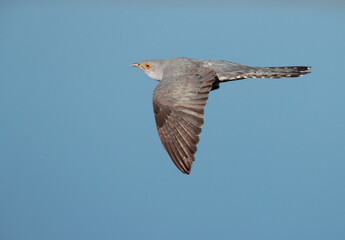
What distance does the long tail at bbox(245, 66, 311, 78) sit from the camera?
5.74 meters

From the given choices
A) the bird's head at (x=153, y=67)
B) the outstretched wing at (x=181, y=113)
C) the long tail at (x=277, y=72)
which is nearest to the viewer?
the outstretched wing at (x=181, y=113)

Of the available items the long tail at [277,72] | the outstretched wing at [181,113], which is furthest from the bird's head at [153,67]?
the long tail at [277,72]

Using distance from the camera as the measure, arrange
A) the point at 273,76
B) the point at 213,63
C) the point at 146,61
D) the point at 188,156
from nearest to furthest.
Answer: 1. the point at 188,156
2. the point at 273,76
3. the point at 213,63
4. the point at 146,61

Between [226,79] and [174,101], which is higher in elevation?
[226,79]

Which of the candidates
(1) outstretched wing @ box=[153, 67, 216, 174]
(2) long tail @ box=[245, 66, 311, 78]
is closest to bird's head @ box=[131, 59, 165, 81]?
(1) outstretched wing @ box=[153, 67, 216, 174]

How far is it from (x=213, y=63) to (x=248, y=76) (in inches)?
22.0

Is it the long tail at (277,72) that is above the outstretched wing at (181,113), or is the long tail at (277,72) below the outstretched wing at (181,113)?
above

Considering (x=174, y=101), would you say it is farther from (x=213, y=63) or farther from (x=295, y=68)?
(x=295, y=68)

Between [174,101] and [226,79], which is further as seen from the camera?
[226,79]

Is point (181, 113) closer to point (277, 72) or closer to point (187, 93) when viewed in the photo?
point (187, 93)

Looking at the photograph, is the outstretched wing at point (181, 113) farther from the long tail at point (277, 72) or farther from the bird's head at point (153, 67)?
the bird's head at point (153, 67)

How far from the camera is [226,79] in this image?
5934mm

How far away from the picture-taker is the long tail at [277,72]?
5.74 meters

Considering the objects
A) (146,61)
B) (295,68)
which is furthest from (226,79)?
(146,61)
